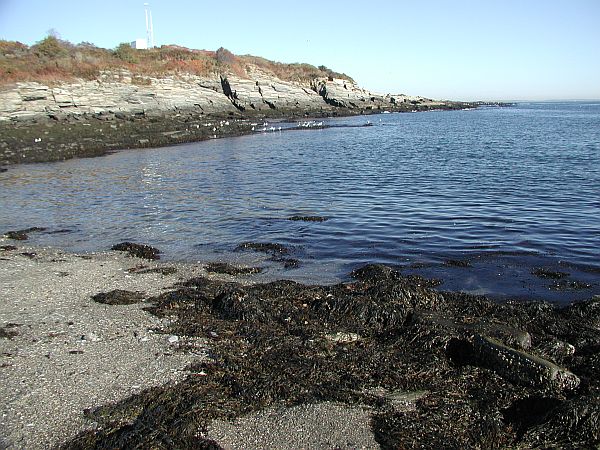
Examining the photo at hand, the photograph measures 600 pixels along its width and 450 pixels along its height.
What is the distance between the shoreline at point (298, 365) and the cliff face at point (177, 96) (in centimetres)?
3791

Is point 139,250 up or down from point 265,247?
up

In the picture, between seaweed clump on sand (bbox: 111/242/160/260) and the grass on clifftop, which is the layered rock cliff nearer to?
the grass on clifftop

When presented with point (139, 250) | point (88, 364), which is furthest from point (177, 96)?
point (88, 364)

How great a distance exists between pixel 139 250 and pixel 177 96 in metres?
45.2

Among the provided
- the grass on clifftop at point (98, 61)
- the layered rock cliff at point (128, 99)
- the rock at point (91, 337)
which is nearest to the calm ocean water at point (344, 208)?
the rock at point (91, 337)

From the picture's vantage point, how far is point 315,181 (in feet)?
83.0

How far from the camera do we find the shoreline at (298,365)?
5641mm

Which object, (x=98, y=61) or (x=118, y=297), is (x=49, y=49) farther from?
(x=118, y=297)

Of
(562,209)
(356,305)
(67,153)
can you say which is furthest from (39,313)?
(67,153)

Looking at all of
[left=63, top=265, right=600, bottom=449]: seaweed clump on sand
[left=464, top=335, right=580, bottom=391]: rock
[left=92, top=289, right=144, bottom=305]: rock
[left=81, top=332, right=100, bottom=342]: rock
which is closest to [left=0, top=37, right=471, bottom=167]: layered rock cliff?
[left=92, top=289, right=144, bottom=305]: rock

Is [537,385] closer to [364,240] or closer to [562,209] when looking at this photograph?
[364,240]

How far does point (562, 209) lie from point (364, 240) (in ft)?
28.4

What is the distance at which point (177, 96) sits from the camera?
179ft

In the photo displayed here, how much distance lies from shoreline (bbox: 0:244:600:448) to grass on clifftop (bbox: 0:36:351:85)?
43.3m
